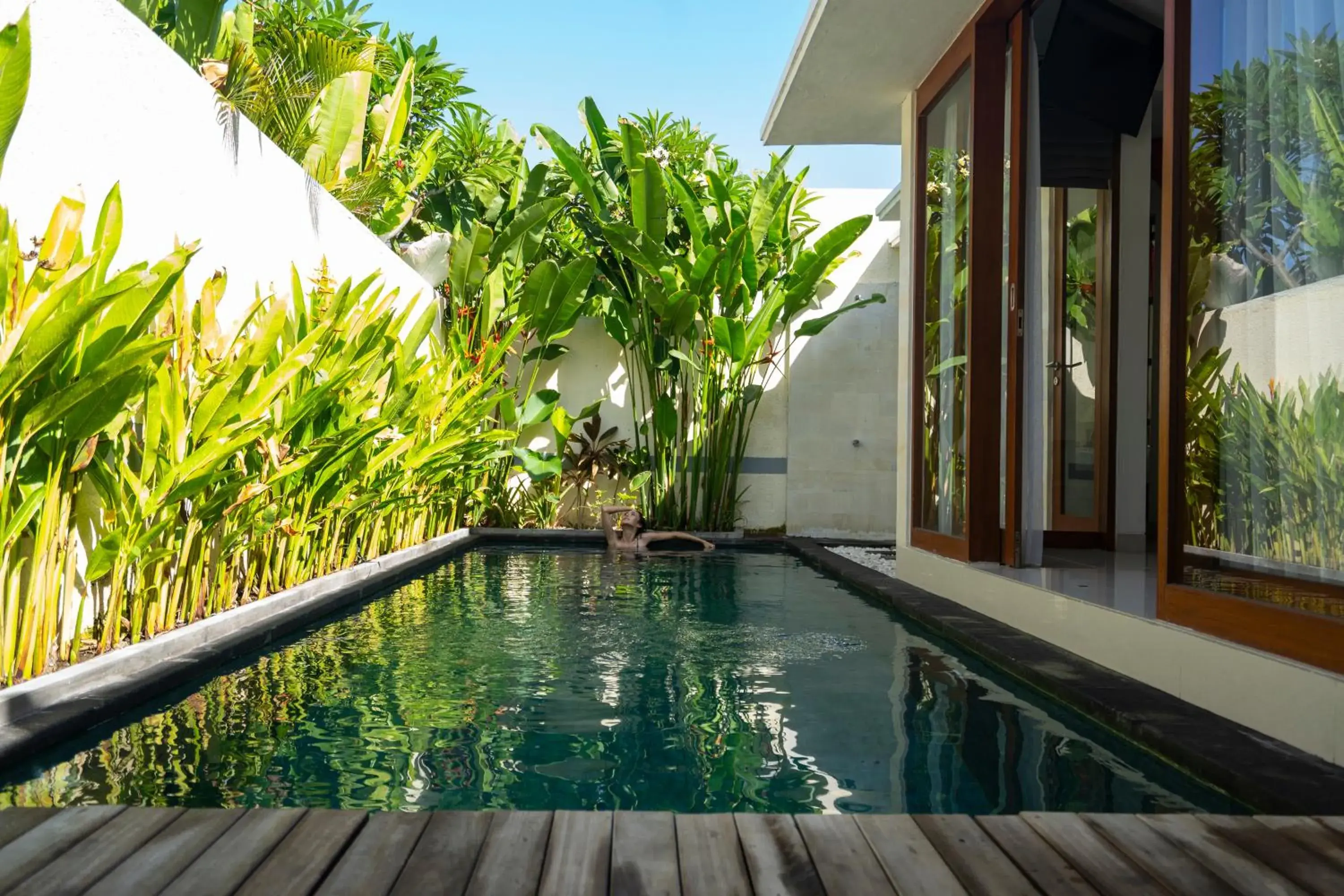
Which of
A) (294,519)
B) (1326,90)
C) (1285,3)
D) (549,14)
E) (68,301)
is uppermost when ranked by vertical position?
(549,14)

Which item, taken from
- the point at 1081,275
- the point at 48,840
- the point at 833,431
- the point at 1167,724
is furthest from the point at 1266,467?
the point at 833,431

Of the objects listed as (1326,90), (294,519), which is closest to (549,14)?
(294,519)

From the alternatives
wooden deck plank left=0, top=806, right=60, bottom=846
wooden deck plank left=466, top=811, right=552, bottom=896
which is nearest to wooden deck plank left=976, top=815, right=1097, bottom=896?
wooden deck plank left=466, top=811, right=552, bottom=896

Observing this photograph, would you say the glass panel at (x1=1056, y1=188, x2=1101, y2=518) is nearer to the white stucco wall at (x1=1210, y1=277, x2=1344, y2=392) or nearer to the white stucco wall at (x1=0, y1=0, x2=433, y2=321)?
the white stucco wall at (x1=1210, y1=277, x2=1344, y2=392)

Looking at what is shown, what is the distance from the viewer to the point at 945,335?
16.4ft

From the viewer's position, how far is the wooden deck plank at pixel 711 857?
1.38m

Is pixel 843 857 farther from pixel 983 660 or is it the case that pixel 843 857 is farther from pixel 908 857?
pixel 983 660

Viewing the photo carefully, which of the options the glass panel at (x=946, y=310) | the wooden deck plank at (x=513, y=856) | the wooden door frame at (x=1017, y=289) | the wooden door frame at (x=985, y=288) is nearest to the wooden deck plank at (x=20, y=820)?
the wooden deck plank at (x=513, y=856)

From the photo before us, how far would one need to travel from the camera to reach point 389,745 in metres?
2.28

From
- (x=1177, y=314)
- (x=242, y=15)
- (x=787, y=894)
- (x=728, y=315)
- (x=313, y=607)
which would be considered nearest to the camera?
(x=787, y=894)

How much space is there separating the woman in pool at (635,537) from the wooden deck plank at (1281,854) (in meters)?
5.61

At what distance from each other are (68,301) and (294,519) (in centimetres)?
194

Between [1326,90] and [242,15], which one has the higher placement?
[242,15]

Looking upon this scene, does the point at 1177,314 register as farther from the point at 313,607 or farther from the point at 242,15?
the point at 242,15
